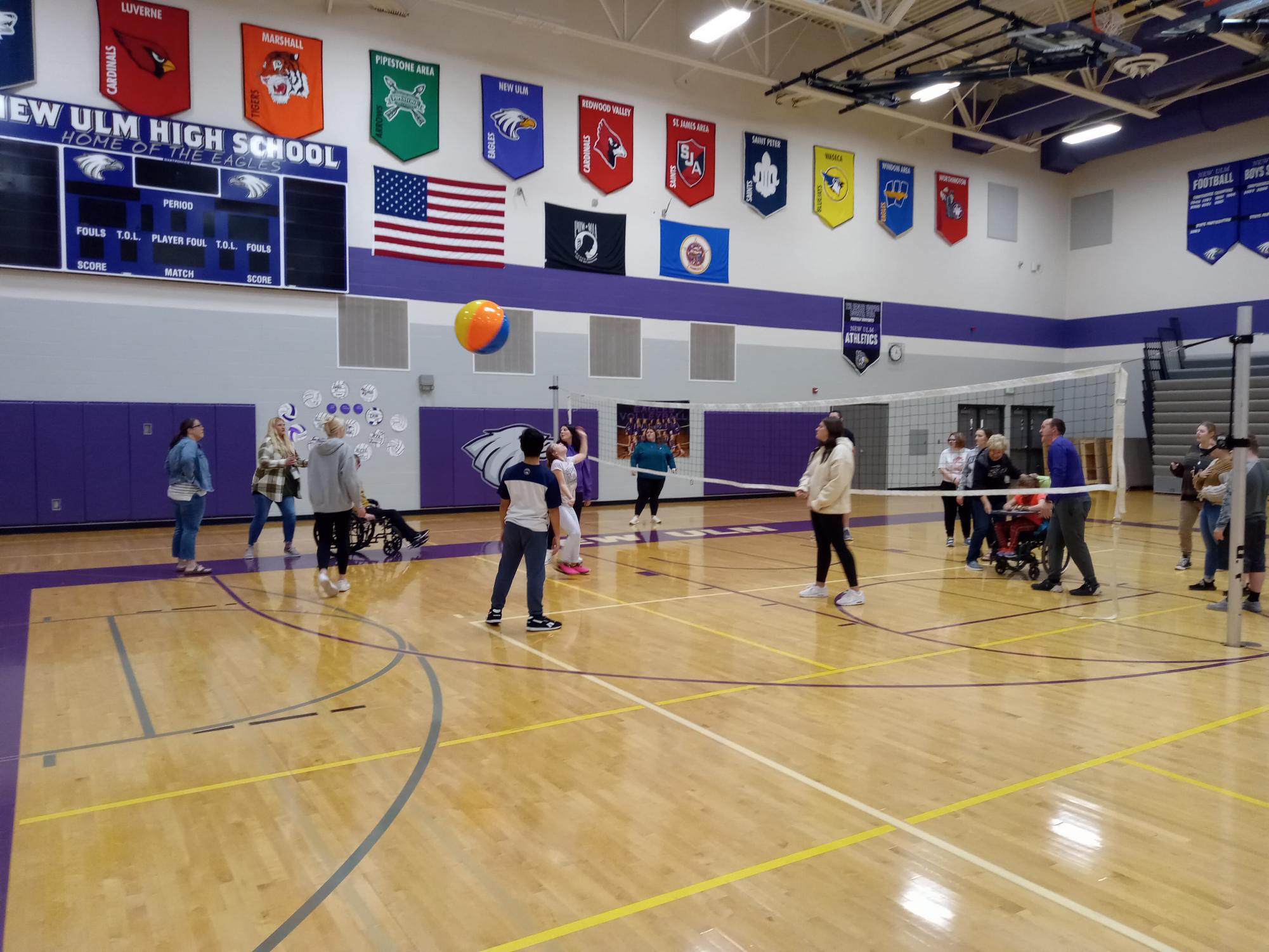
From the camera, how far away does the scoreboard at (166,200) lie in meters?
12.8

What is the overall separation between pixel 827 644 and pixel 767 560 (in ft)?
14.8

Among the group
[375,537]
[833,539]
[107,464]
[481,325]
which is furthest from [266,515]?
[833,539]

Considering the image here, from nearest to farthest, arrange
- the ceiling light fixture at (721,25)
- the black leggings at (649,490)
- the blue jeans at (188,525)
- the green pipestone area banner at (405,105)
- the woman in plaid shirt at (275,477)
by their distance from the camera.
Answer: the blue jeans at (188,525)
the woman in plaid shirt at (275,477)
the black leggings at (649,490)
the ceiling light fixture at (721,25)
the green pipestone area banner at (405,105)


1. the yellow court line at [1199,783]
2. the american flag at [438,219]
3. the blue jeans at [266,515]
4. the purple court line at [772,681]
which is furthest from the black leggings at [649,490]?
the yellow court line at [1199,783]

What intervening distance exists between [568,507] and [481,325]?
9.46 feet

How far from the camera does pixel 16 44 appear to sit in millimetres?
12609

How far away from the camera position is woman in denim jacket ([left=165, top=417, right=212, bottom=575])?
30.0 feet

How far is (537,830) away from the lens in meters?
3.66

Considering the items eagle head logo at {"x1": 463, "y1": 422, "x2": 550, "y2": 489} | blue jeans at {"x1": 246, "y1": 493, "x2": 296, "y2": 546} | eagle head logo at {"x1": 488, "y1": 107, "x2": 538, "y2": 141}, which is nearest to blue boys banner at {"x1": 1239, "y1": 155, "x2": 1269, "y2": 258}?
eagle head logo at {"x1": 488, "y1": 107, "x2": 538, "y2": 141}

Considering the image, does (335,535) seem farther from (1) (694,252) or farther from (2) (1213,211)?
(2) (1213,211)

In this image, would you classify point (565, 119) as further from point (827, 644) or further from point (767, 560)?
point (827, 644)

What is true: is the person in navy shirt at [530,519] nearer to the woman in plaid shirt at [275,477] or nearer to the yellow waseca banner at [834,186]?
the woman in plaid shirt at [275,477]

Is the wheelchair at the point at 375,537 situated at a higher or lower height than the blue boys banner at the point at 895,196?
lower

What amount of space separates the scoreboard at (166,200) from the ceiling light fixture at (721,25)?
22.5ft
